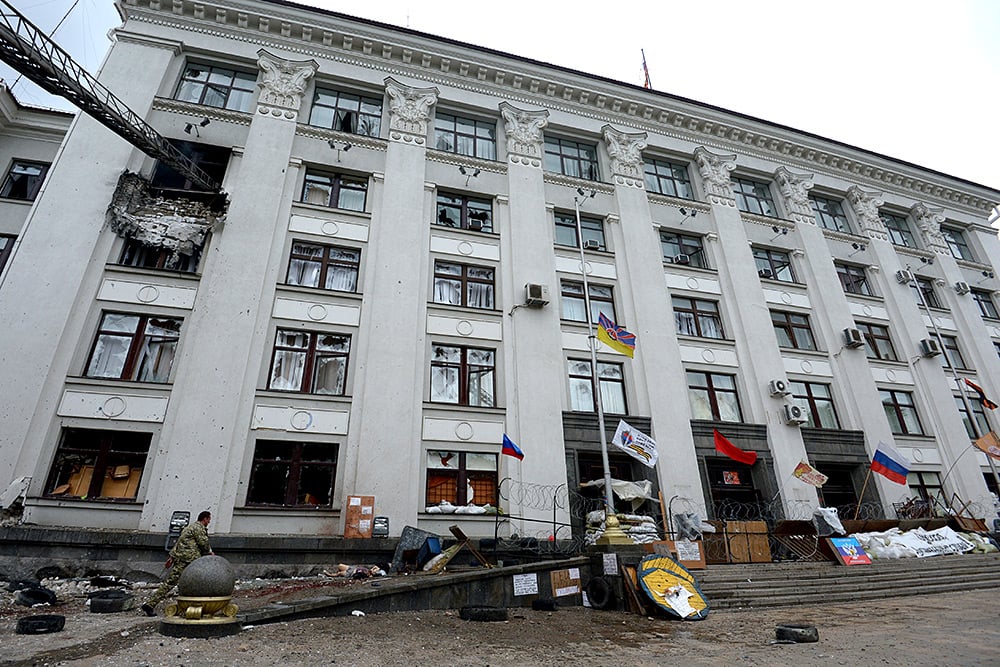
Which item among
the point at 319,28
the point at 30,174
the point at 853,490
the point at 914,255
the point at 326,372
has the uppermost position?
the point at 319,28

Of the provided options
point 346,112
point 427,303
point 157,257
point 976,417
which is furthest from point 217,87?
point 976,417

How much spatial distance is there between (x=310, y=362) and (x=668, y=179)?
1874 cm

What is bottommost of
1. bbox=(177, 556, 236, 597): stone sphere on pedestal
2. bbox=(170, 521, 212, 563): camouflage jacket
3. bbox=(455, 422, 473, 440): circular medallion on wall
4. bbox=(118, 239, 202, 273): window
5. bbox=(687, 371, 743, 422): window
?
bbox=(177, 556, 236, 597): stone sphere on pedestal

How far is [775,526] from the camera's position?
1647 cm

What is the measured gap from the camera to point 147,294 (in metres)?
15.5

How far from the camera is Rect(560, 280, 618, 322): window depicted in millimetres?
19562

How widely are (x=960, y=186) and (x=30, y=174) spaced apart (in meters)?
47.2

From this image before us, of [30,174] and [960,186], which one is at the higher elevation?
[960,186]

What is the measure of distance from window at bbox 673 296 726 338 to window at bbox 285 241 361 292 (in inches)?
503

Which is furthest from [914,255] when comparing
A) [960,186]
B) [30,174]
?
[30,174]

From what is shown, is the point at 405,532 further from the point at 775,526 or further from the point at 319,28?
the point at 319,28

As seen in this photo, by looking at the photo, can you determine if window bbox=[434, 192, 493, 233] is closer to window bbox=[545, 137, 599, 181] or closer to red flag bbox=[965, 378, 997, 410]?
window bbox=[545, 137, 599, 181]

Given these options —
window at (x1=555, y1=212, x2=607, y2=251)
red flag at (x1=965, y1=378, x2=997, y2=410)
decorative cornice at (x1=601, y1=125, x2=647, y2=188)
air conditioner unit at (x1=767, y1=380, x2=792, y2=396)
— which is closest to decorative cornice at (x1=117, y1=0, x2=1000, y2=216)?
decorative cornice at (x1=601, y1=125, x2=647, y2=188)

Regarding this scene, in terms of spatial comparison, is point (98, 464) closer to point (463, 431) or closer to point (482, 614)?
point (463, 431)
